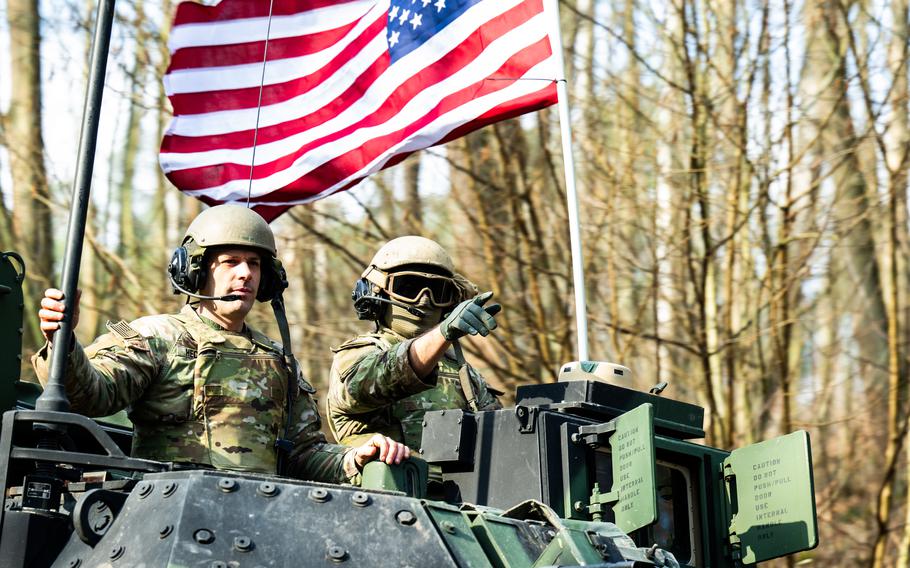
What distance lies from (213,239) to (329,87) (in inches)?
116

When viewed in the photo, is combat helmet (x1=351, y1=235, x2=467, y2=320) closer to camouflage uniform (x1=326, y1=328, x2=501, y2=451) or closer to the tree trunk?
camouflage uniform (x1=326, y1=328, x2=501, y2=451)

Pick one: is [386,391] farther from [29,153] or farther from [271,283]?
[29,153]

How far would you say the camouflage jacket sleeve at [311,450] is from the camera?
6.69 meters

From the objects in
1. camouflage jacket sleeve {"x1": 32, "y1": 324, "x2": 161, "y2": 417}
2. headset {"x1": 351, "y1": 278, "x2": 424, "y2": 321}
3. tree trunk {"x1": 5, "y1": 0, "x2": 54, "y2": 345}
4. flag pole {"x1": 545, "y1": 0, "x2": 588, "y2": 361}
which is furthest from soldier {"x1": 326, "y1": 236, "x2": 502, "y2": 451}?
tree trunk {"x1": 5, "y1": 0, "x2": 54, "y2": 345}

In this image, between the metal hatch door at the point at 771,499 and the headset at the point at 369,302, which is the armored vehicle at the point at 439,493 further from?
the headset at the point at 369,302

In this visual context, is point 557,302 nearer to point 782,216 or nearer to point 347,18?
point 782,216

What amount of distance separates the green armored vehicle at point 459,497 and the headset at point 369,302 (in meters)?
1.03

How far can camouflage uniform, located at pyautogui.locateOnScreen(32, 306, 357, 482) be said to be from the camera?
20.9 feet

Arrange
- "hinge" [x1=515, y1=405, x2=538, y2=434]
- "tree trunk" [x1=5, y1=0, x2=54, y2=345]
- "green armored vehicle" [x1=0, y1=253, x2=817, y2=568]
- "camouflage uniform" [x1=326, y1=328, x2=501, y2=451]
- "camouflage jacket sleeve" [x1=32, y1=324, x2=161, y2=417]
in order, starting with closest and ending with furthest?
"green armored vehicle" [x1=0, y1=253, x2=817, y2=568]
"camouflage jacket sleeve" [x1=32, y1=324, x2=161, y2=417]
"hinge" [x1=515, y1=405, x2=538, y2=434]
"camouflage uniform" [x1=326, y1=328, x2=501, y2=451]
"tree trunk" [x1=5, y1=0, x2=54, y2=345]

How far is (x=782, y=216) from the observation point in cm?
1350

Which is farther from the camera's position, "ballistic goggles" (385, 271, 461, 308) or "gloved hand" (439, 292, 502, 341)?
"ballistic goggles" (385, 271, 461, 308)

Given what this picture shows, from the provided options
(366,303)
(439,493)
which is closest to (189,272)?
(366,303)

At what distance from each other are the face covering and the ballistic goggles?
37 millimetres

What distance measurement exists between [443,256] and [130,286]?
10.1 m
